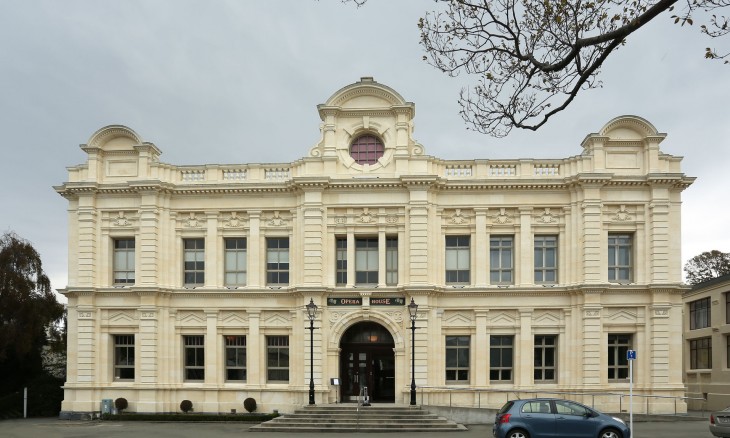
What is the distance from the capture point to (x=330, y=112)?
32250 mm

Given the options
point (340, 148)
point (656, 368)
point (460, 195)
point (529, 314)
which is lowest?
point (656, 368)

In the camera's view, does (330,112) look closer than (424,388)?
No

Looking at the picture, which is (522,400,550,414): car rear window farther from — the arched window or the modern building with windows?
the modern building with windows

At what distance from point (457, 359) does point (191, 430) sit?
12.0 metres

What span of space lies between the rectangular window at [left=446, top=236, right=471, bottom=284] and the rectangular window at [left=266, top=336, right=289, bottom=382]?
8.14 m

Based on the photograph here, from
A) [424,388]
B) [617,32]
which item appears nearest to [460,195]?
[424,388]

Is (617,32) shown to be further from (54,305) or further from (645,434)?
(54,305)

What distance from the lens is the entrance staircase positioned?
26.0 metres

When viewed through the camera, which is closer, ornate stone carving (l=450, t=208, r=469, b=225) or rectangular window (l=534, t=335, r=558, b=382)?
rectangular window (l=534, t=335, r=558, b=382)

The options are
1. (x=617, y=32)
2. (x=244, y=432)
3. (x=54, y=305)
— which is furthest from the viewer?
(x=54, y=305)

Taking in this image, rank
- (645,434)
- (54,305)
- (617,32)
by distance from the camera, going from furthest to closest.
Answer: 1. (54,305)
2. (645,434)
3. (617,32)

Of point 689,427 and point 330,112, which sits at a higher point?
point 330,112

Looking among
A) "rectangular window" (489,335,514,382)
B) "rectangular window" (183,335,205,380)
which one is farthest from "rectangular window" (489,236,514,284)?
"rectangular window" (183,335,205,380)

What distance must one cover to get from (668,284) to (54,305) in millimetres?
30834
